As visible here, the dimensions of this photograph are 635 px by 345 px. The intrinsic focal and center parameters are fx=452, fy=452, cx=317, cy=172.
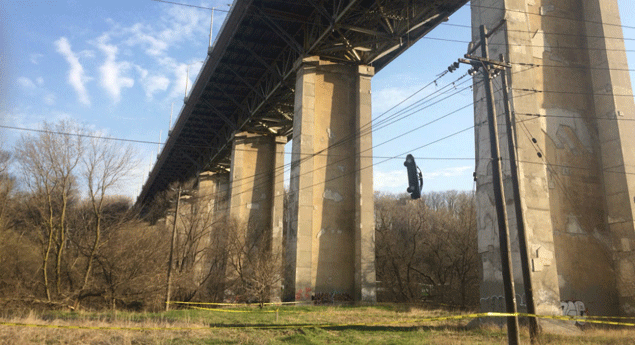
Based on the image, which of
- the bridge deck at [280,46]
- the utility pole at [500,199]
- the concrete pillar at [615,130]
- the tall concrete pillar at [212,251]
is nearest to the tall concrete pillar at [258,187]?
the bridge deck at [280,46]

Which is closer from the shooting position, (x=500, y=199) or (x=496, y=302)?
(x=500, y=199)

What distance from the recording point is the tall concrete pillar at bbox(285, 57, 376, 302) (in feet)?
74.7

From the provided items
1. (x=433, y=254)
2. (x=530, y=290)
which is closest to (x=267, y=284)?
(x=530, y=290)

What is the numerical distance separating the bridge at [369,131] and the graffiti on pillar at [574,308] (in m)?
0.30

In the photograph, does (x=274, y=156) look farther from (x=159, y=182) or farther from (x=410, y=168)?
(x=159, y=182)

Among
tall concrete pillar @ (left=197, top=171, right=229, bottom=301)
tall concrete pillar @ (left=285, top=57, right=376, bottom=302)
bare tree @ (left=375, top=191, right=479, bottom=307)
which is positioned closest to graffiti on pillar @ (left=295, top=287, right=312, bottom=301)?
tall concrete pillar @ (left=285, top=57, right=376, bottom=302)

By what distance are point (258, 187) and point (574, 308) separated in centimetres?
2466

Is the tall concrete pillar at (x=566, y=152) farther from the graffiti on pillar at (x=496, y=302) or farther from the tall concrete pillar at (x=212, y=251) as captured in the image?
the tall concrete pillar at (x=212, y=251)

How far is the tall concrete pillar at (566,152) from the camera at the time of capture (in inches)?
559

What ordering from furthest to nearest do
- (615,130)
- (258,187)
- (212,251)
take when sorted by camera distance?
(258,187) → (212,251) → (615,130)

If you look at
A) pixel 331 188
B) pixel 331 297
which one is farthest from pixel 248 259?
pixel 331 188

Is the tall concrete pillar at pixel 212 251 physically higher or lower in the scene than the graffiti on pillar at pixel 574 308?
higher

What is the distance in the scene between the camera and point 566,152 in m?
16.0

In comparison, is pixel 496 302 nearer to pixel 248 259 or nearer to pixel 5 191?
pixel 248 259
